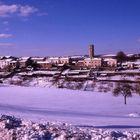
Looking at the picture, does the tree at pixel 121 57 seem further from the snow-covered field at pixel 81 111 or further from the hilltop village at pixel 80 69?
the snow-covered field at pixel 81 111

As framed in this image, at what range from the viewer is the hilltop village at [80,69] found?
8081 cm

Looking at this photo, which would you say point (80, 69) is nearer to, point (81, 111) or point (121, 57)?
point (121, 57)

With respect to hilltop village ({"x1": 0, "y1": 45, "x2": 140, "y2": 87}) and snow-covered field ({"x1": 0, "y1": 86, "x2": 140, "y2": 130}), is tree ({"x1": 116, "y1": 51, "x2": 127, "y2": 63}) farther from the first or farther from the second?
snow-covered field ({"x1": 0, "y1": 86, "x2": 140, "y2": 130})

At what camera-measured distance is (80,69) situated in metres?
105

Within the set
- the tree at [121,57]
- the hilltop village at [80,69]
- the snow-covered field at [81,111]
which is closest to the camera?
the snow-covered field at [81,111]

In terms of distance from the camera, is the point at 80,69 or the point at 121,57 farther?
the point at 121,57

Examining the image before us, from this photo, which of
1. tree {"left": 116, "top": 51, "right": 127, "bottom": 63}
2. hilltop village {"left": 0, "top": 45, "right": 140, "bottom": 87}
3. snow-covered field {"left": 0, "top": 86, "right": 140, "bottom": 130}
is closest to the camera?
snow-covered field {"left": 0, "top": 86, "right": 140, "bottom": 130}

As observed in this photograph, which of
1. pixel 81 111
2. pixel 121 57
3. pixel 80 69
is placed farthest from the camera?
pixel 121 57

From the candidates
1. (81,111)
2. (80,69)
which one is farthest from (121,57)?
(81,111)

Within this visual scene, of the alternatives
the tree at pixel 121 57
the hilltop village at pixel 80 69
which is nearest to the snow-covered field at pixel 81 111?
the hilltop village at pixel 80 69

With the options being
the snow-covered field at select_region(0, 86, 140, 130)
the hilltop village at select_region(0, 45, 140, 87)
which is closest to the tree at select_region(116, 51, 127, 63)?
the hilltop village at select_region(0, 45, 140, 87)

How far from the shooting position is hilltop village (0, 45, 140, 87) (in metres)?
80.8

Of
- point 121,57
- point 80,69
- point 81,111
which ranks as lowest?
point 81,111

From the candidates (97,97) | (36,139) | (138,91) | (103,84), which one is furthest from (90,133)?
(103,84)
